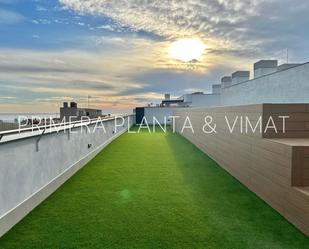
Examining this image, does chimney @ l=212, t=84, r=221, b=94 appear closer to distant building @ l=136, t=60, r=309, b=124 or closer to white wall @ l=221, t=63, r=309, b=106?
distant building @ l=136, t=60, r=309, b=124

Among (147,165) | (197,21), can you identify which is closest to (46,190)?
(147,165)

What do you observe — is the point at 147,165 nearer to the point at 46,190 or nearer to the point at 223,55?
the point at 46,190

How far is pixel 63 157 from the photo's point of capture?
16.6ft

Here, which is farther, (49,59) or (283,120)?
(49,59)

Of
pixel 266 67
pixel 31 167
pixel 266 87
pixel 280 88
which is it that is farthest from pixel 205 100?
pixel 31 167

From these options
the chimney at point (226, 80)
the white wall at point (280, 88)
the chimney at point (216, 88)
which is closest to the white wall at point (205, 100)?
the chimney at point (216, 88)

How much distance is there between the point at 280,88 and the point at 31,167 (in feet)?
29.5

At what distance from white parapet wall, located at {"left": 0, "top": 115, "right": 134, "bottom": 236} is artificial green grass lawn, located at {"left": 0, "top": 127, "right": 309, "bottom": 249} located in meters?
0.15

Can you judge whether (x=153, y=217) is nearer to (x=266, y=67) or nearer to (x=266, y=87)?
(x=266, y=87)

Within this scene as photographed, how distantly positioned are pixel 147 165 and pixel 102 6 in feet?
14.8

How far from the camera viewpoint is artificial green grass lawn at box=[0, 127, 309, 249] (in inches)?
106

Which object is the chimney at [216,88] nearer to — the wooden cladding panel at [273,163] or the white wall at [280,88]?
the white wall at [280,88]

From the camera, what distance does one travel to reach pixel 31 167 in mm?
3617

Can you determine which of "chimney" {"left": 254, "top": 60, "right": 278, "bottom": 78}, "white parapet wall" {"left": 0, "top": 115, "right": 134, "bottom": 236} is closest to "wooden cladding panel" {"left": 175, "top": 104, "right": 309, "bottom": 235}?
"white parapet wall" {"left": 0, "top": 115, "right": 134, "bottom": 236}
